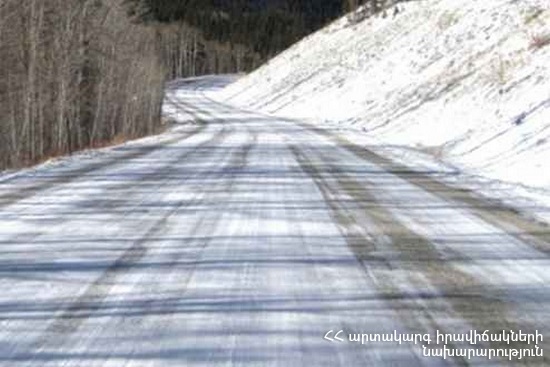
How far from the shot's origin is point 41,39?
2939 centimetres

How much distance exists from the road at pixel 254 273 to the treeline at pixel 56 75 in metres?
16.5

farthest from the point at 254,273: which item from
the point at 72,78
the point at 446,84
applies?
the point at 72,78

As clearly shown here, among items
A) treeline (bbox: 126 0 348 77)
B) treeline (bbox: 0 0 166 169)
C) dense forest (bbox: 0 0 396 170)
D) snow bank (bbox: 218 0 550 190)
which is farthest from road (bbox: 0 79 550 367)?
treeline (bbox: 126 0 348 77)

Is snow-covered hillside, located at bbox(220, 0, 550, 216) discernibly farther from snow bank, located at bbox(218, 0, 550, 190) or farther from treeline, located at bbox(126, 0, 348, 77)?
treeline, located at bbox(126, 0, 348, 77)

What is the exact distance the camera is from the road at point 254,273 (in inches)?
188

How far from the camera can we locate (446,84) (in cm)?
3017

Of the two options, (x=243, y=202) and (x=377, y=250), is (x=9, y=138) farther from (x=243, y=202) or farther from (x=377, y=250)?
(x=377, y=250)

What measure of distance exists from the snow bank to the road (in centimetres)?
494

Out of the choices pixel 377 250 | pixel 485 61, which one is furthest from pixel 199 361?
pixel 485 61

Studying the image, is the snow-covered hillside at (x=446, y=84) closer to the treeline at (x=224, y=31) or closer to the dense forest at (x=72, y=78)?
the dense forest at (x=72, y=78)

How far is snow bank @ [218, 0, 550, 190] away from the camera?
18.1 m

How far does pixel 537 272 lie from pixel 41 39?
2600cm

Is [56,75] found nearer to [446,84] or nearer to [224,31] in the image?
[446,84]

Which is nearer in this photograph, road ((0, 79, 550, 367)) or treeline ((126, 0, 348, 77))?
road ((0, 79, 550, 367))
